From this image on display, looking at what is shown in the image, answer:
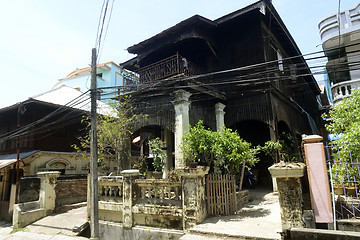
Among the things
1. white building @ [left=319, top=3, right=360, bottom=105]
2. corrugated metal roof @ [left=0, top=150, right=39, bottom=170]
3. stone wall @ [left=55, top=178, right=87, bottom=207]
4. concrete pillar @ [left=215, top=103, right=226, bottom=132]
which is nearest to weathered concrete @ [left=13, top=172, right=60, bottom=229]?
stone wall @ [left=55, top=178, right=87, bottom=207]

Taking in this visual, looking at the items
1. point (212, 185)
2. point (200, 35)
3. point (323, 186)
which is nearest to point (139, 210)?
point (212, 185)

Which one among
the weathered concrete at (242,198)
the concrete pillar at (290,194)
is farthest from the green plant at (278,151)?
the concrete pillar at (290,194)

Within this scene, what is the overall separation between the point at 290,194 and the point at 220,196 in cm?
256

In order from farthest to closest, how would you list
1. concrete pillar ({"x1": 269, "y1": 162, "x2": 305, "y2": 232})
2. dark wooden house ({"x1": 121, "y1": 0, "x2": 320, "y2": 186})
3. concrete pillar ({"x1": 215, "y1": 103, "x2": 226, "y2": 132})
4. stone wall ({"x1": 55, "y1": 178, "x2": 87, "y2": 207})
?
1. concrete pillar ({"x1": 215, "y1": 103, "x2": 226, "y2": 132})
2. stone wall ({"x1": 55, "y1": 178, "x2": 87, "y2": 207})
3. dark wooden house ({"x1": 121, "y1": 0, "x2": 320, "y2": 186})
4. concrete pillar ({"x1": 269, "y1": 162, "x2": 305, "y2": 232})

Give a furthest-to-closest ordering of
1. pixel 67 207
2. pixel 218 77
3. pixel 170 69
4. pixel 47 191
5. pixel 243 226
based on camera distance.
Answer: pixel 218 77
pixel 170 69
pixel 67 207
pixel 47 191
pixel 243 226

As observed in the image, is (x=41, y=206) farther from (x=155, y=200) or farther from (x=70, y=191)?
(x=155, y=200)

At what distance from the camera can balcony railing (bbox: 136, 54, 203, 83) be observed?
10.4 meters

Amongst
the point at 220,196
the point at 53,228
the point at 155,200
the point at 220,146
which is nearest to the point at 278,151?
the point at 220,146

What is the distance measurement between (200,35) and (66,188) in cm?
985

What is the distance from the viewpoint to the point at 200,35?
11.1 metres

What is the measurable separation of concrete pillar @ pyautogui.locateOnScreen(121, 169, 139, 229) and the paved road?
2018 mm

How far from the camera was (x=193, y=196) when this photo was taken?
608cm

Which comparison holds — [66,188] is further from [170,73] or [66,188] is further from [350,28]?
[350,28]

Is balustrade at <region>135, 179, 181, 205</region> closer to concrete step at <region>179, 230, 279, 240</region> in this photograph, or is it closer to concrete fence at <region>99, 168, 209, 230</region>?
concrete fence at <region>99, 168, 209, 230</region>
